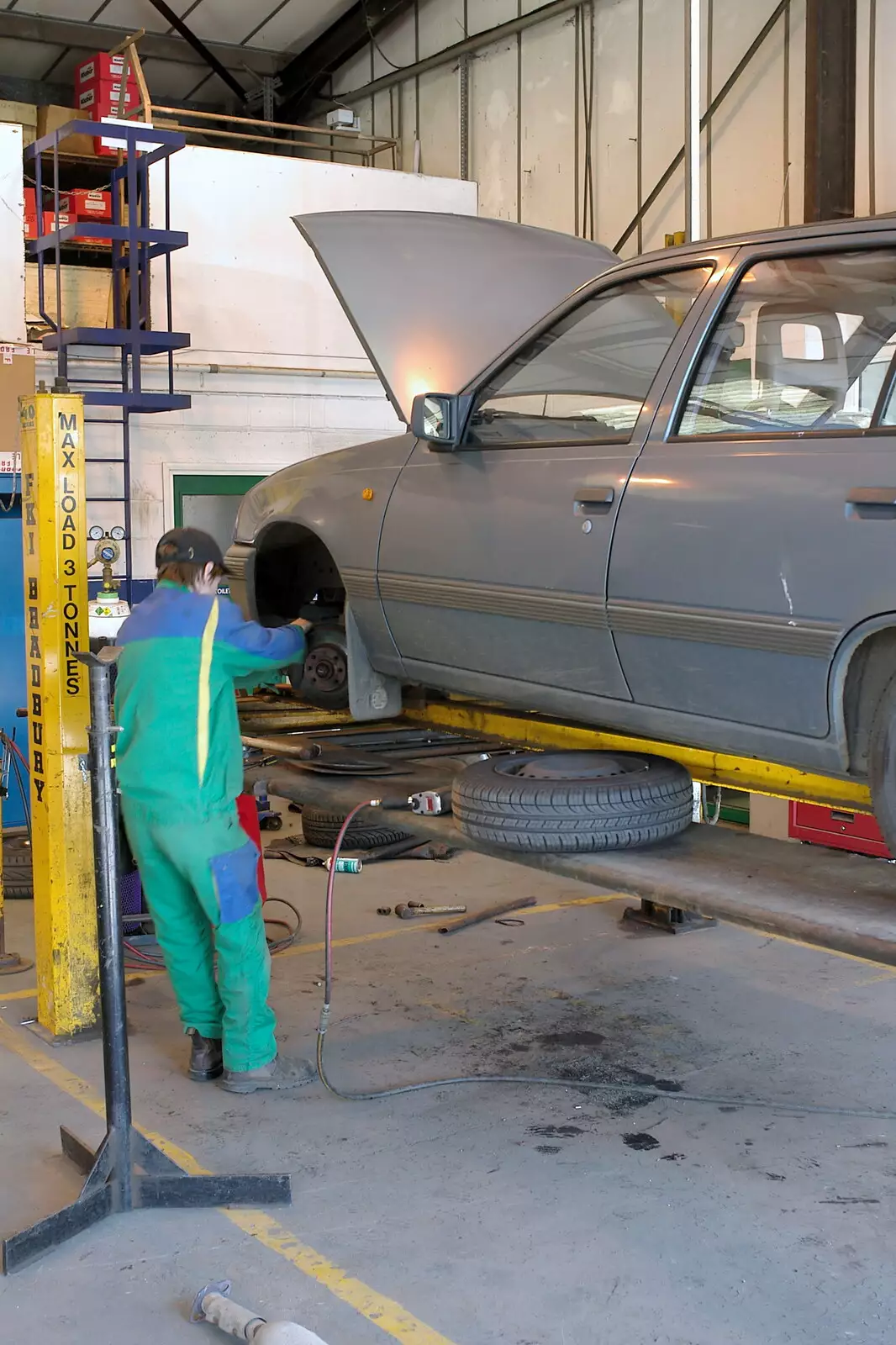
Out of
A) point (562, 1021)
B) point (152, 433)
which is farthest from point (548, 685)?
point (152, 433)

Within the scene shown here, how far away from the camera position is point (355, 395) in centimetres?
1019

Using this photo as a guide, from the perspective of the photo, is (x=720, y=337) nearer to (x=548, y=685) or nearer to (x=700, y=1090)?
(x=548, y=685)

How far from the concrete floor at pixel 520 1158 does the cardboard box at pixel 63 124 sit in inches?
289

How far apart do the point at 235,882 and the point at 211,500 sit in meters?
6.56

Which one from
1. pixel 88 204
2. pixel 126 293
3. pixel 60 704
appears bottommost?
pixel 60 704

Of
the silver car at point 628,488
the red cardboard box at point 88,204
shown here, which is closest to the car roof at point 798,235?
the silver car at point 628,488

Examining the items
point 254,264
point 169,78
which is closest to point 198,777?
point 254,264

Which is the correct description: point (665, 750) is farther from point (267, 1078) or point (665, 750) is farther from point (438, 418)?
point (267, 1078)

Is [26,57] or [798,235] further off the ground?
[26,57]

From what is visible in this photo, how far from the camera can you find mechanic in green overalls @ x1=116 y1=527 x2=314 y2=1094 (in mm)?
3861

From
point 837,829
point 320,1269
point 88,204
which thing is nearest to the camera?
point 320,1269

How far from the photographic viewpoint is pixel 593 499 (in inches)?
132

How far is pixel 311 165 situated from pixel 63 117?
8.13ft

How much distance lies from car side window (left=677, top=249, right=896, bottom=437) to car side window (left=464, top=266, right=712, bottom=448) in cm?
15
